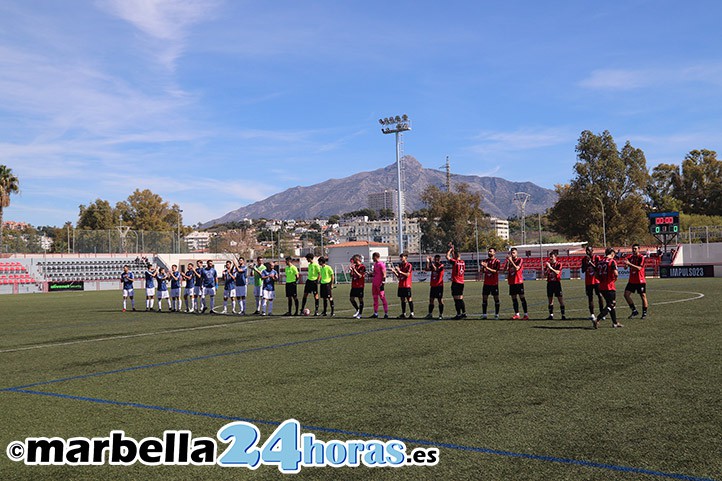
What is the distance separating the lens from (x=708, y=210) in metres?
93.5

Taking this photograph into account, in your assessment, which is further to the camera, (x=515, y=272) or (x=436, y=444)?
(x=515, y=272)

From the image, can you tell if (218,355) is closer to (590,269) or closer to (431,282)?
(431,282)

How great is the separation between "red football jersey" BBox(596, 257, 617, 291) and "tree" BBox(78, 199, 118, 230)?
104 metres

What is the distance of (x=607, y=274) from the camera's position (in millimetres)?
15312

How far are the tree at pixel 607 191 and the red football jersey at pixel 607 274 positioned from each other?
61700mm

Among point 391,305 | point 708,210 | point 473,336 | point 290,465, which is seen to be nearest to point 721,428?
point 290,465

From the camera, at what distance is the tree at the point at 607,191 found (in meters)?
73.9

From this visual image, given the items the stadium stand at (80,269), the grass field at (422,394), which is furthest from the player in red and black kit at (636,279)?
the stadium stand at (80,269)

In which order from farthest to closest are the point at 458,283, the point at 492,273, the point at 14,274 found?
the point at 14,274, the point at 458,283, the point at 492,273

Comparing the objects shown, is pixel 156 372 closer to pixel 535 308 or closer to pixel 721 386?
pixel 721 386

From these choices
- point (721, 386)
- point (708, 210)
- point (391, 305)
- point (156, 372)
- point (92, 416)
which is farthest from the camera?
point (708, 210)

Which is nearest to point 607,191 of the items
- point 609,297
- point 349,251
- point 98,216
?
point 349,251

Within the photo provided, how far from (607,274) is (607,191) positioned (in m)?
64.1

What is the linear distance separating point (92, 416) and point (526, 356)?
715cm
